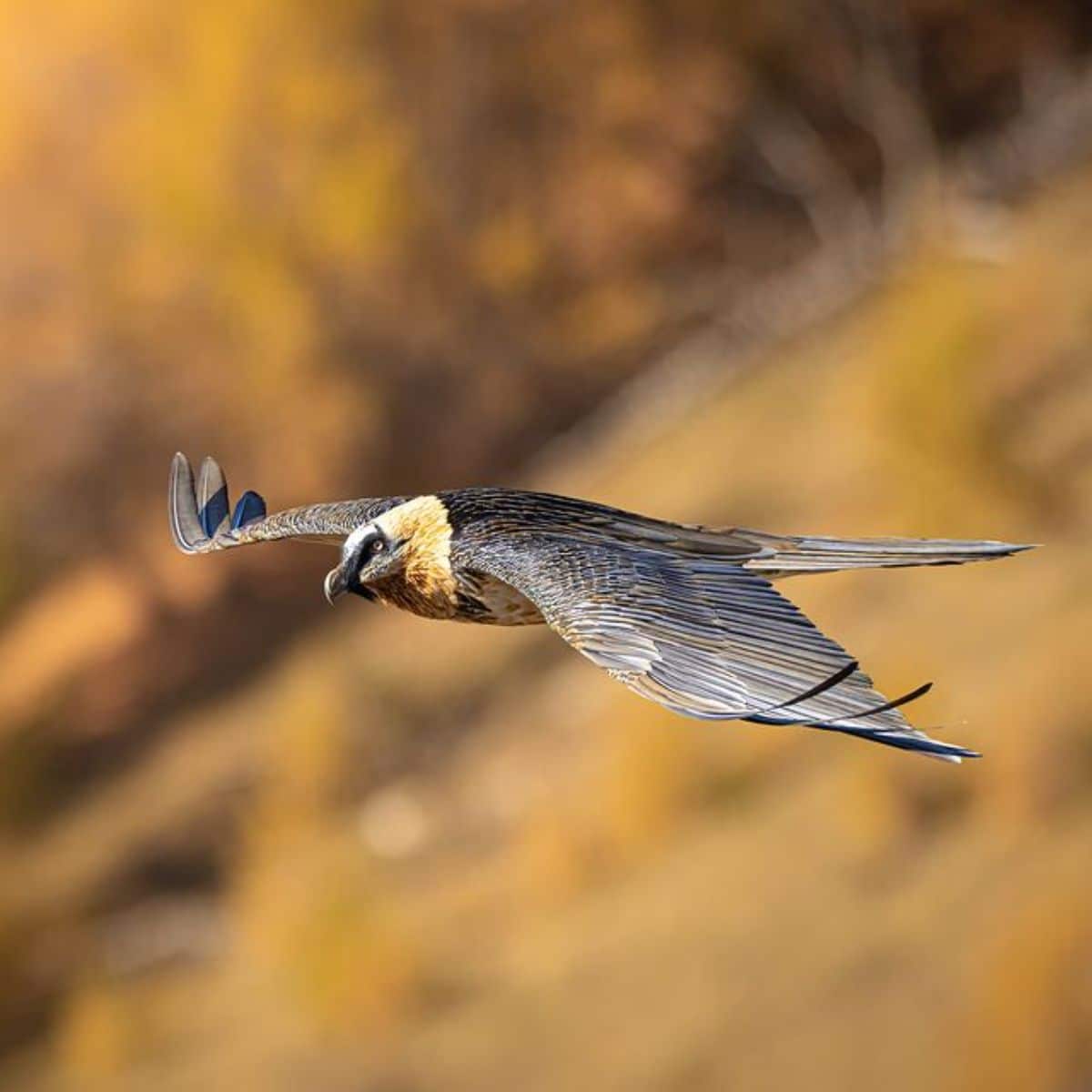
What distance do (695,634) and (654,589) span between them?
65 millimetres

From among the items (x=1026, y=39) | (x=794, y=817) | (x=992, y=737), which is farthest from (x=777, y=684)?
(x=1026, y=39)

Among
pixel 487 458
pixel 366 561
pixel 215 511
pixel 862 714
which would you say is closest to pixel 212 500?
pixel 215 511

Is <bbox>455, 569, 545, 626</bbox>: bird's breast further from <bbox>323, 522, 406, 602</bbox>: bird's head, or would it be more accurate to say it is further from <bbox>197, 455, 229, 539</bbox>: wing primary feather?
<bbox>197, 455, 229, 539</bbox>: wing primary feather

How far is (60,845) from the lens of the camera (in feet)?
16.7

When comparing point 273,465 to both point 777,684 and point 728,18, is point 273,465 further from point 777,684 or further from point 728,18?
point 777,684

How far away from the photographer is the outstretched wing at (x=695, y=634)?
120cm

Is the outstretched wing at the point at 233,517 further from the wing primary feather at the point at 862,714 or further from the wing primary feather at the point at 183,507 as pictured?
the wing primary feather at the point at 862,714

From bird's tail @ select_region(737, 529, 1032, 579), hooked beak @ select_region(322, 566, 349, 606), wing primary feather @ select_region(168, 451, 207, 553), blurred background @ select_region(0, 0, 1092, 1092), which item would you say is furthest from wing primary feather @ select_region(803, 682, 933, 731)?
blurred background @ select_region(0, 0, 1092, 1092)

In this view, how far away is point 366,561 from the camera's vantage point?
158cm

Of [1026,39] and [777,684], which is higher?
[1026,39]

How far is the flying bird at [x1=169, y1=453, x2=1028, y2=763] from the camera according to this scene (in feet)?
4.05

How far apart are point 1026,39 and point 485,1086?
3203 mm

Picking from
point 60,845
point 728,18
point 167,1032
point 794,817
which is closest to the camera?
point 794,817

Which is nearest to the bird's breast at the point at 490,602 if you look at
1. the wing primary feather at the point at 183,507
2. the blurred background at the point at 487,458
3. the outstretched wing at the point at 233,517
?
the outstretched wing at the point at 233,517
